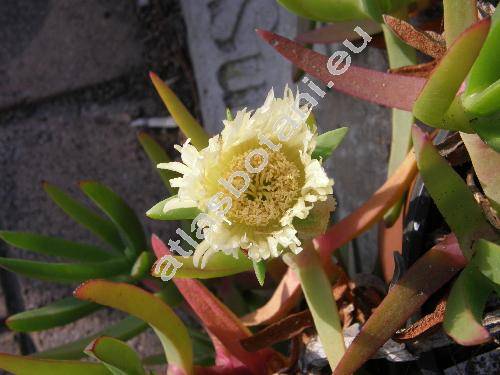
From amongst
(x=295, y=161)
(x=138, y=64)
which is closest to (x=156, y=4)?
(x=138, y=64)

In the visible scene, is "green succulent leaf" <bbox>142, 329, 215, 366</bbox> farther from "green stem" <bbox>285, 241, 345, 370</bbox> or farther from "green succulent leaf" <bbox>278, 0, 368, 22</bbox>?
"green succulent leaf" <bbox>278, 0, 368, 22</bbox>

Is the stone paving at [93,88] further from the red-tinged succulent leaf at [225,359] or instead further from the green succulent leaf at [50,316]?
the red-tinged succulent leaf at [225,359]

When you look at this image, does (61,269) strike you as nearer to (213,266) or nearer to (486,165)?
(213,266)

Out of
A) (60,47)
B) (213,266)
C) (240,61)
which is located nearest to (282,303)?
(213,266)

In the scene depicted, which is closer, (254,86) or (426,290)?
(426,290)

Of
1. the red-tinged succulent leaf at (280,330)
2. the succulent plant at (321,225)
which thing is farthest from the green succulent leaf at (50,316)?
the red-tinged succulent leaf at (280,330)

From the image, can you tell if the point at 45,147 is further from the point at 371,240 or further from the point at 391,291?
the point at 391,291
